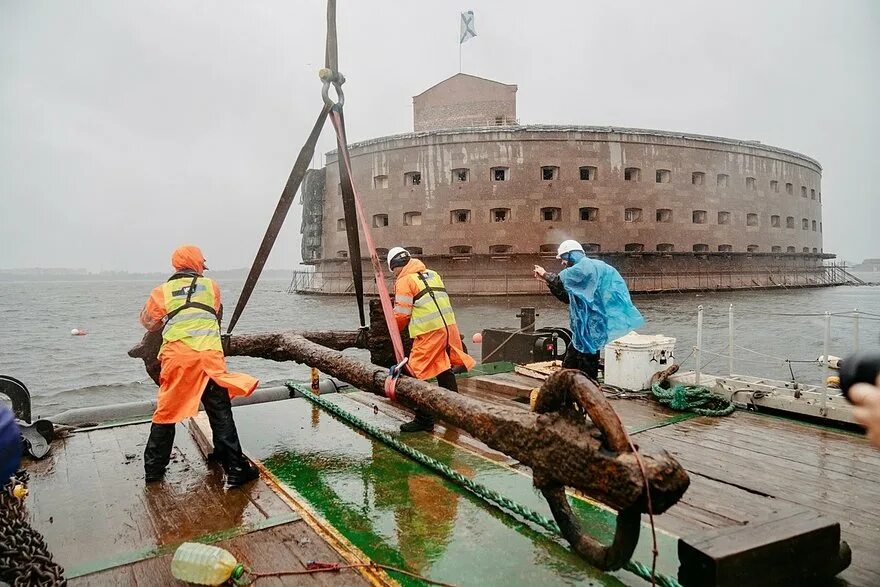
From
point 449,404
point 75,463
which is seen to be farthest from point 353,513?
point 75,463

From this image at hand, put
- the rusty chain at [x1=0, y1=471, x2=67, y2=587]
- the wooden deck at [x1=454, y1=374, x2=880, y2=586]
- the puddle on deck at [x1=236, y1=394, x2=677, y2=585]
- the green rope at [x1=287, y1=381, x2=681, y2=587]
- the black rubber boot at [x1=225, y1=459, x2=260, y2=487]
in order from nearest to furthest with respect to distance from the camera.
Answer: the rusty chain at [x1=0, y1=471, x2=67, y2=587], the green rope at [x1=287, y1=381, x2=681, y2=587], the puddle on deck at [x1=236, y1=394, x2=677, y2=585], the wooden deck at [x1=454, y1=374, x2=880, y2=586], the black rubber boot at [x1=225, y1=459, x2=260, y2=487]

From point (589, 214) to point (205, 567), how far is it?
38509mm

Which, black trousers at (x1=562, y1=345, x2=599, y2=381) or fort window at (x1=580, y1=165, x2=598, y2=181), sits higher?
fort window at (x1=580, y1=165, x2=598, y2=181)

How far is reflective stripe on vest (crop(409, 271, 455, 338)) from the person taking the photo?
540 cm

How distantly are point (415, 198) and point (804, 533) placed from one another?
123ft

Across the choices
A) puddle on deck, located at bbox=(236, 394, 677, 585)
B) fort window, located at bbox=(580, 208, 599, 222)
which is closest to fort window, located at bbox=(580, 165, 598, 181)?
fort window, located at bbox=(580, 208, 599, 222)

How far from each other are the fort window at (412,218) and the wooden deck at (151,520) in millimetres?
35010

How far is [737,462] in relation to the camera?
14.5ft

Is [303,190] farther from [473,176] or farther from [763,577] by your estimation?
[763,577]

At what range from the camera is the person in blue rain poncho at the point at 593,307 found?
556 cm

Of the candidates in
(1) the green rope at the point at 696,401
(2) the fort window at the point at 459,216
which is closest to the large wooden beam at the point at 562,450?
(1) the green rope at the point at 696,401

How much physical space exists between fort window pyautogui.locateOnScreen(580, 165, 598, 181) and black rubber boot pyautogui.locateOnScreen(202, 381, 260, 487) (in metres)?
37.5

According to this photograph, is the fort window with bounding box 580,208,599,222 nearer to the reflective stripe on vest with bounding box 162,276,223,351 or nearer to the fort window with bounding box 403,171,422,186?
the fort window with bounding box 403,171,422,186

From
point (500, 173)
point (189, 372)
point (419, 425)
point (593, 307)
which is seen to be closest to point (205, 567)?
point (189, 372)
